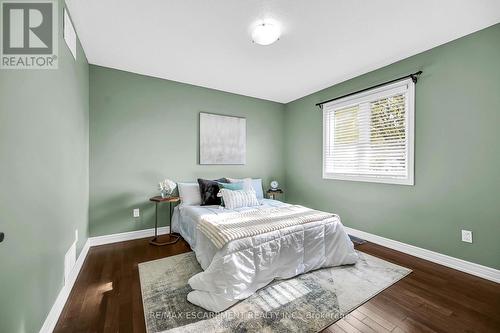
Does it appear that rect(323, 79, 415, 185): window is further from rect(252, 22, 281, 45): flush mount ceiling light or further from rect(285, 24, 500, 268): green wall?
rect(252, 22, 281, 45): flush mount ceiling light

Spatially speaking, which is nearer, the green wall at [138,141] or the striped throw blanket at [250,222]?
the striped throw blanket at [250,222]

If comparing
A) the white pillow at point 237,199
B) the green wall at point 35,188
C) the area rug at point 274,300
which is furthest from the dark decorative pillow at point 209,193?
the green wall at point 35,188

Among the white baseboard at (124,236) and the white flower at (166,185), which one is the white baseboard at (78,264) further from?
the white flower at (166,185)

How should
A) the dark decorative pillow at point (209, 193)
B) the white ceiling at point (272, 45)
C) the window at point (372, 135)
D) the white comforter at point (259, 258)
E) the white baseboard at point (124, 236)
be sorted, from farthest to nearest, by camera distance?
the dark decorative pillow at point (209, 193), the white baseboard at point (124, 236), the window at point (372, 135), the white ceiling at point (272, 45), the white comforter at point (259, 258)

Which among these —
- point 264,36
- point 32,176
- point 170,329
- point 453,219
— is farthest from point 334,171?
point 32,176

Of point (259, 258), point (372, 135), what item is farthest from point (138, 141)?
point (372, 135)

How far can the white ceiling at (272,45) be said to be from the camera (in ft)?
6.16

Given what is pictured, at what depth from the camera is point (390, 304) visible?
1.76 meters

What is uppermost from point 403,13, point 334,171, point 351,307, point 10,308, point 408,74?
point 403,13

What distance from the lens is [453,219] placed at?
2400 millimetres

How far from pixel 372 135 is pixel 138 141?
11.5 feet

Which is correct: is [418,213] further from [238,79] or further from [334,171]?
[238,79]

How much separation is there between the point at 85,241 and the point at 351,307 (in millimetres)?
3063

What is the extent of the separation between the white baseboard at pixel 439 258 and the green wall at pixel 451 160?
0.06 metres
